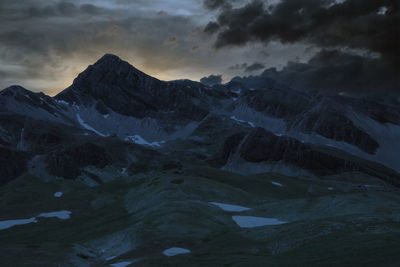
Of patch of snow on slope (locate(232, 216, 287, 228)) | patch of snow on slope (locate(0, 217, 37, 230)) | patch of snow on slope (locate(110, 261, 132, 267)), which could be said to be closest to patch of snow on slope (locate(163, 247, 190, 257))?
patch of snow on slope (locate(110, 261, 132, 267))

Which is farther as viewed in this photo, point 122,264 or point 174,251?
point 174,251

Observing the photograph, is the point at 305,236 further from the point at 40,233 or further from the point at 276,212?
the point at 40,233

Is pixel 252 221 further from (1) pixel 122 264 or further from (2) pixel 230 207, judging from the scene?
(1) pixel 122 264

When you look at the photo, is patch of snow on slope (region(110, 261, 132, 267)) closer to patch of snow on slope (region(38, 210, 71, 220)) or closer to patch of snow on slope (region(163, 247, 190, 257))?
patch of snow on slope (region(163, 247, 190, 257))

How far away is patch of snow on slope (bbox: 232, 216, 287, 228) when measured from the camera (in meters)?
58.6

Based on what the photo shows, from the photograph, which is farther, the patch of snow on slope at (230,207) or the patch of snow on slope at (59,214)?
the patch of snow on slope at (59,214)

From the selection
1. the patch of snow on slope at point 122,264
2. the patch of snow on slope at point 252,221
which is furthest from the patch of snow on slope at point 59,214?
the patch of snow on slope at point 122,264

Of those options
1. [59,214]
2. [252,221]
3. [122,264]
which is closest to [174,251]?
[122,264]

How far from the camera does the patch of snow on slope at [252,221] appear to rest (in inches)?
2308

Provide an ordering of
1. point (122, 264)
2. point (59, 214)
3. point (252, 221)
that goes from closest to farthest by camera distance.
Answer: point (122, 264) → point (252, 221) → point (59, 214)

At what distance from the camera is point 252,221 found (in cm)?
6109

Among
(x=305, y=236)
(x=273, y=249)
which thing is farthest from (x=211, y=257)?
(x=305, y=236)

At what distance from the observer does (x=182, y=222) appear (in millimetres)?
54844

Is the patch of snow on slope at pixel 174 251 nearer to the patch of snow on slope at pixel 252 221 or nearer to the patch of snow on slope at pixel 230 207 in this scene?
the patch of snow on slope at pixel 252 221
